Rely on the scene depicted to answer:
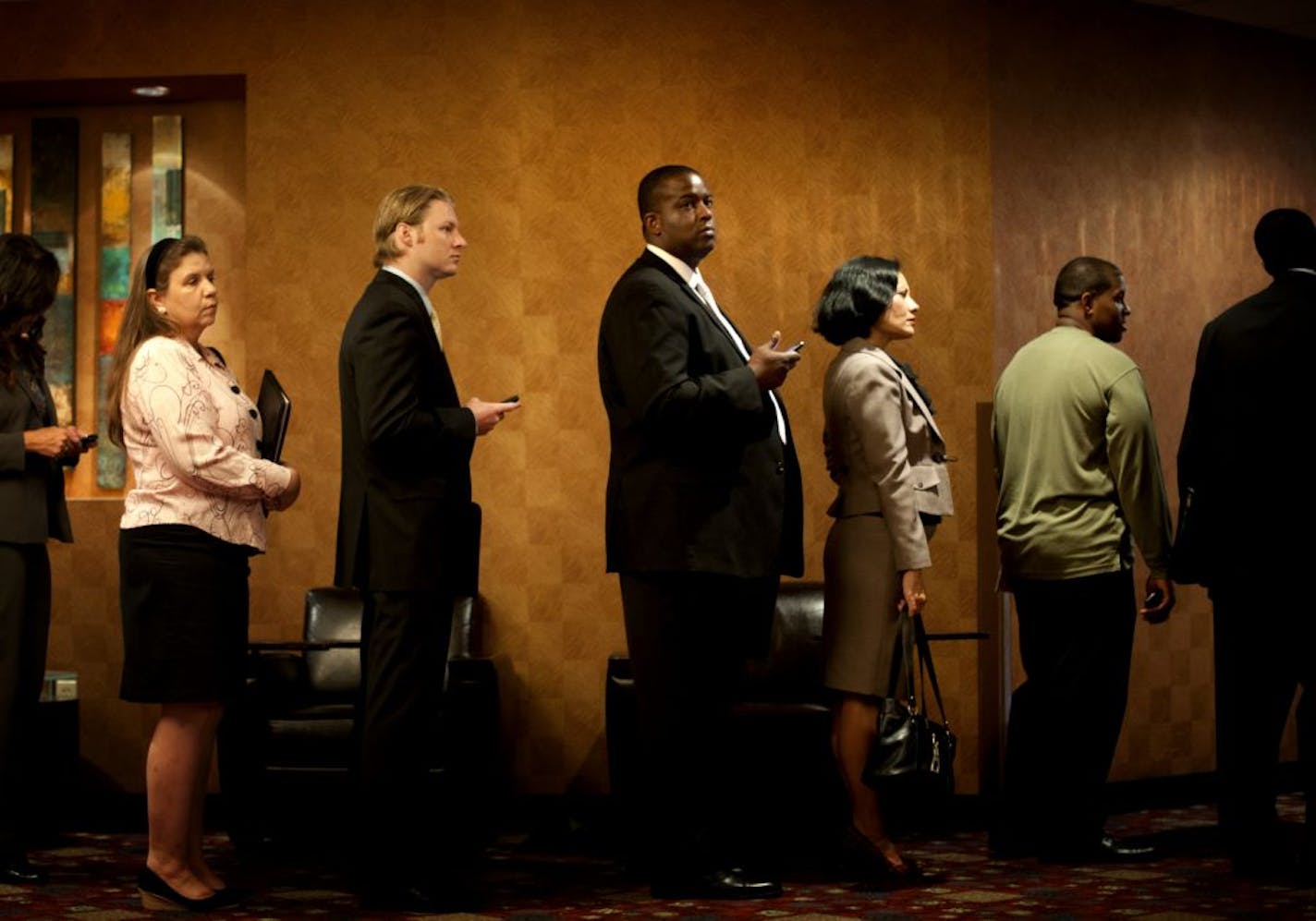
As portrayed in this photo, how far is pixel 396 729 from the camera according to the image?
3887 mm

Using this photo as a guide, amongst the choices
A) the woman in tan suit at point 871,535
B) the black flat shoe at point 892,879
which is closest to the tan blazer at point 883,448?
the woman in tan suit at point 871,535

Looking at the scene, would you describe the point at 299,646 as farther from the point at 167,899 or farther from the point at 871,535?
the point at 871,535

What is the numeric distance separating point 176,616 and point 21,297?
1035 millimetres

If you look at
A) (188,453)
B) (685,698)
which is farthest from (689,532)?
(188,453)

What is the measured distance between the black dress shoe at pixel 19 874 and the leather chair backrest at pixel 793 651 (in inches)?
88.1

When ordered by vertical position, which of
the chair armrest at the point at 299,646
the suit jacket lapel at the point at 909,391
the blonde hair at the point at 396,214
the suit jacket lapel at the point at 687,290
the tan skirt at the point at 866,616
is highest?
the blonde hair at the point at 396,214

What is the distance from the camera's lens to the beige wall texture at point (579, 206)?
19.5 feet

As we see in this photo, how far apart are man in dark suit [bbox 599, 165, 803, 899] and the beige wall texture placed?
1.82m

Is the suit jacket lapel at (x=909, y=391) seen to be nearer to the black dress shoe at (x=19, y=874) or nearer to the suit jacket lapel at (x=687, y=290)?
the suit jacket lapel at (x=687, y=290)

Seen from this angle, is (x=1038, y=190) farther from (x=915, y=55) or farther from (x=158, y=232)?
(x=158, y=232)

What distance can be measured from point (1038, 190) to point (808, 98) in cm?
88

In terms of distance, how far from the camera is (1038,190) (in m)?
6.07

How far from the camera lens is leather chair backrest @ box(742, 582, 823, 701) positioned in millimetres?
5617

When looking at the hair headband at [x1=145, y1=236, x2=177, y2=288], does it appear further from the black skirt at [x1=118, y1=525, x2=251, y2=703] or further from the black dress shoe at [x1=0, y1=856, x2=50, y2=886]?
the black dress shoe at [x1=0, y1=856, x2=50, y2=886]
